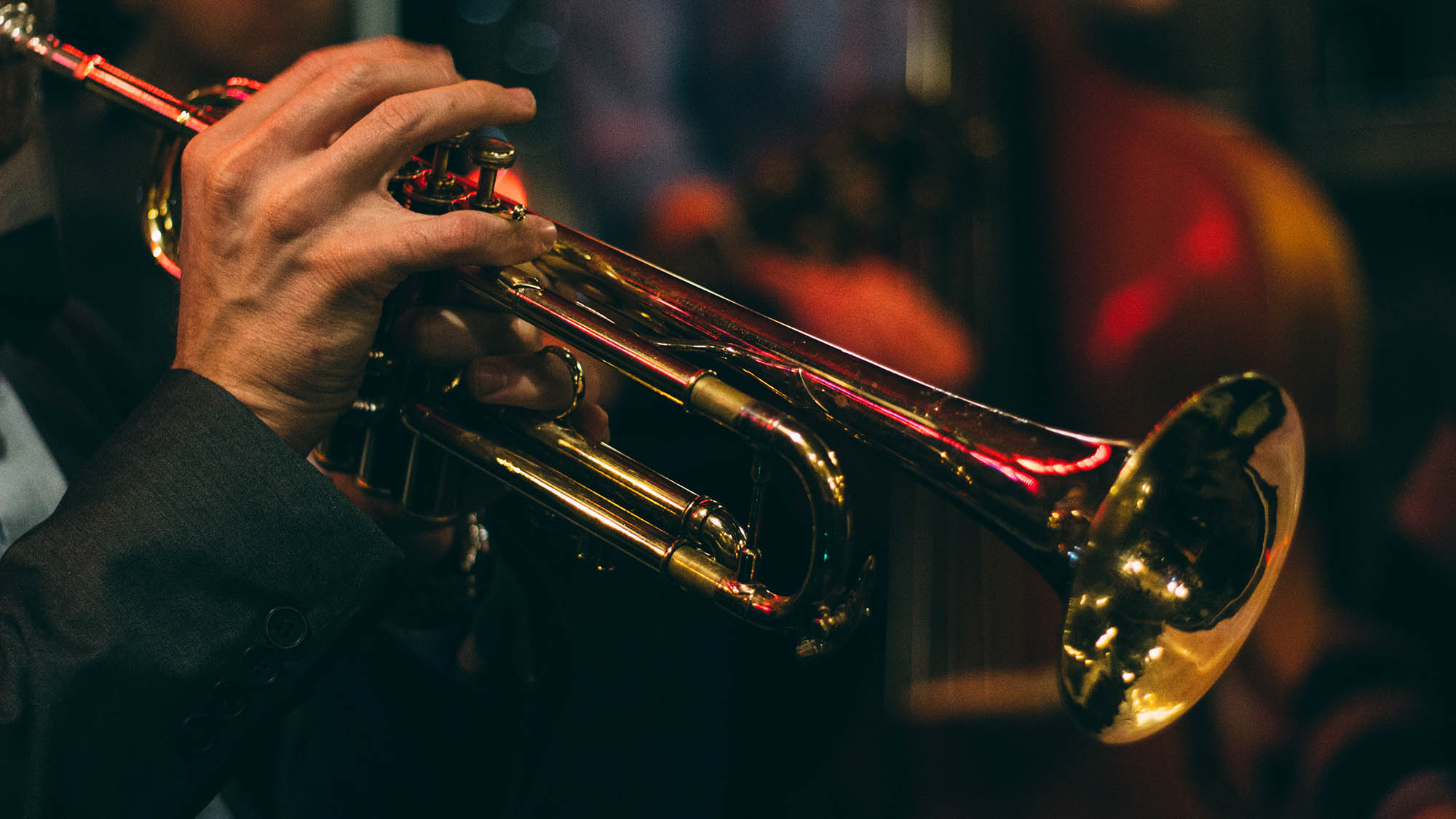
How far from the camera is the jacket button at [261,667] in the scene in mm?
596

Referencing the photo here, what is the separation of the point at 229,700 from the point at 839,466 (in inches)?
16.3

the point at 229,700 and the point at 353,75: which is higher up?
the point at 353,75

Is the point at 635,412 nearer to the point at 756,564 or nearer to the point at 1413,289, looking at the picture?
the point at 756,564

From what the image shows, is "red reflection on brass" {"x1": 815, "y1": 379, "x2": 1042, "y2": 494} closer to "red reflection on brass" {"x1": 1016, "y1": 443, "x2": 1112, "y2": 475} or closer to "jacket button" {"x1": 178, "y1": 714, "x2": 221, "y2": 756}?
"red reflection on brass" {"x1": 1016, "y1": 443, "x2": 1112, "y2": 475}

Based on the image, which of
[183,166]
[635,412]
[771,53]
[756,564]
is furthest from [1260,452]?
[771,53]

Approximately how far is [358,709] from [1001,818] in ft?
3.11

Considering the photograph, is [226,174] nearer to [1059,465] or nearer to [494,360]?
[494,360]

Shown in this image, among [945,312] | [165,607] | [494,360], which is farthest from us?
[945,312]

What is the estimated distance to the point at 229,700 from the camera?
59 cm

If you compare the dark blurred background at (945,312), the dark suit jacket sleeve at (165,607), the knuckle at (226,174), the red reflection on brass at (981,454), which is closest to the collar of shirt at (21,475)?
the dark suit jacket sleeve at (165,607)

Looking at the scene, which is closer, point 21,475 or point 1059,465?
point 1059,465

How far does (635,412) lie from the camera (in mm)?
1381

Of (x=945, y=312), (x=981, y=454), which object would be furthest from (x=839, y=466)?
(x=945, y=312)

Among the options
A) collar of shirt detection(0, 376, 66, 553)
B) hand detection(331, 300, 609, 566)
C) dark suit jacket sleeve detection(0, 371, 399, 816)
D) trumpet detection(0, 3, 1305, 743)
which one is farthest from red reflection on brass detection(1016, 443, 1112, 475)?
collar of shirt detection(0, 376, 66, 553)
